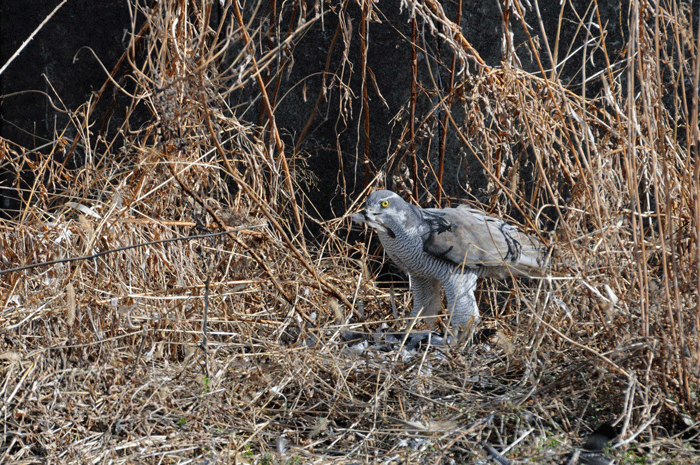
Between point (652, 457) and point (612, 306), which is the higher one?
point (612, 306)

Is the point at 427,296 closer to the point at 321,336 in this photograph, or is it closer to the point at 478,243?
the point at 478,243

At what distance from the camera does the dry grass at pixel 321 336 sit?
6.28 ft

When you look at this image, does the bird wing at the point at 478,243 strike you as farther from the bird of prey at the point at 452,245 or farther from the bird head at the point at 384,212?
the bird head at the point at 384,212

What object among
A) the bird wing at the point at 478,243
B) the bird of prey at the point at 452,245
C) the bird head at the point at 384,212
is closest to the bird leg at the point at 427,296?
the bird of prey at the point at 452,245

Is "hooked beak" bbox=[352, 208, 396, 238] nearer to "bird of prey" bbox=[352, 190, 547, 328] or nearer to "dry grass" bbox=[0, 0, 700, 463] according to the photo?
"bird of prey" bbox=[352, 190, 547, 328]

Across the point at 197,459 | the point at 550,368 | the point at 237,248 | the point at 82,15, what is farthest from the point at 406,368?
the point at 82,15

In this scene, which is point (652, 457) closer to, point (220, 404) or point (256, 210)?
point (220, 404)

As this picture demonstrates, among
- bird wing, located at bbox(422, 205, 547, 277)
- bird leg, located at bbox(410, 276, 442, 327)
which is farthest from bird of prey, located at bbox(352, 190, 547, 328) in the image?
bird leg, located at bbox(410, 276, 442, 327)

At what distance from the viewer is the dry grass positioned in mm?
1915

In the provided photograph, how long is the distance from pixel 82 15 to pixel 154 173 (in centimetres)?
145

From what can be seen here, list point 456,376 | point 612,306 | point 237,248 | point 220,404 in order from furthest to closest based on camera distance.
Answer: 1. point 237,248
2. point 456,376
3. point 220,404
4. point 612,306

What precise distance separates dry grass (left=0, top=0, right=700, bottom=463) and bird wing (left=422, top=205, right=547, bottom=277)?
215 mm

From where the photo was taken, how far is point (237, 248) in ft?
9.95

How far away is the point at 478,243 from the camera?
9.17 feet
